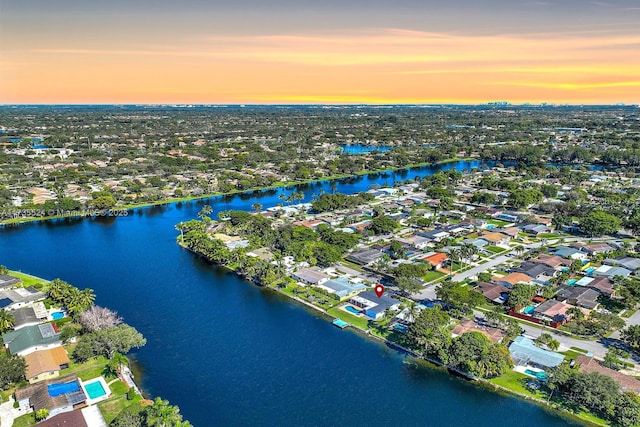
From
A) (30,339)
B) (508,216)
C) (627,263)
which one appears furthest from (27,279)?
(627,263)

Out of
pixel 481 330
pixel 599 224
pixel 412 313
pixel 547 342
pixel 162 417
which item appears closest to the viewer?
pixel 162 417

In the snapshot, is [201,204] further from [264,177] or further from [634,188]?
[634,188]

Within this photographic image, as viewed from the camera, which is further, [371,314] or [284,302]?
[284,302]

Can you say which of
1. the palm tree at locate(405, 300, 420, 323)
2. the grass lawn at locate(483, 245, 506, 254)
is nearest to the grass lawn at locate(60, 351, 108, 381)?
the palm tree at locate(405, 300, 420, 323)

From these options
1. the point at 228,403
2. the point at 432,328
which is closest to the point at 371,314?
the point at 432,328

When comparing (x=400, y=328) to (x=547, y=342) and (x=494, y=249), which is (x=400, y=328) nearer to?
(x=547, y=342)

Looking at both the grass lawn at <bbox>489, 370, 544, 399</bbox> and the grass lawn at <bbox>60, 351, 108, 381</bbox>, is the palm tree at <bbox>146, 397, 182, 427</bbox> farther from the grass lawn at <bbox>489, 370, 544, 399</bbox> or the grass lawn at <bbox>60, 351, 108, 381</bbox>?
the grass lawn at <bbox>489, 370, 544, 399</bbox>

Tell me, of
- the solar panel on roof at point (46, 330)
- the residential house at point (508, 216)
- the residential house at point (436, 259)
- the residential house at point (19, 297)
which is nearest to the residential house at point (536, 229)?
the residential house at point (508, 216)
